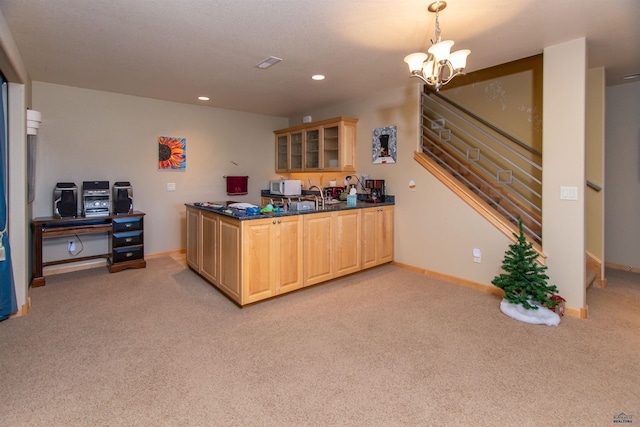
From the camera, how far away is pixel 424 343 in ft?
8.11

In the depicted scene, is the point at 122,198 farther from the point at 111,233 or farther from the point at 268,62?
the point at 268,62

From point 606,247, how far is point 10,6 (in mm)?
6653

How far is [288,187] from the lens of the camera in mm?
Answer: 5496

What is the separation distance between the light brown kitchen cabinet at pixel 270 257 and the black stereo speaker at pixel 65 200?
2564 mm

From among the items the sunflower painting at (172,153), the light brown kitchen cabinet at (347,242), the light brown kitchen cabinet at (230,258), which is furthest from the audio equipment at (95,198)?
the light brown kitchen cabinet at (347,242)

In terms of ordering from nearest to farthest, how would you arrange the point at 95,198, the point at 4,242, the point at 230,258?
the point at 4,242 < the point at 230,258 < the point at 95,198

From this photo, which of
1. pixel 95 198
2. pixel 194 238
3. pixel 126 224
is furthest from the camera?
pixel 126 224

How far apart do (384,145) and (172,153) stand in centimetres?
319

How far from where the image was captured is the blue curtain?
2643 mm

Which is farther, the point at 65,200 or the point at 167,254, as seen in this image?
the point at 167,254

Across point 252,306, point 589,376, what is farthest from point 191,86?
point 589,376

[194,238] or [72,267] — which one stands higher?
[194,238]

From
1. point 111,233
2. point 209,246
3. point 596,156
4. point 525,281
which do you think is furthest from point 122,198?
point 596,156

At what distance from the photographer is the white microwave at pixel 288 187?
5492mm
